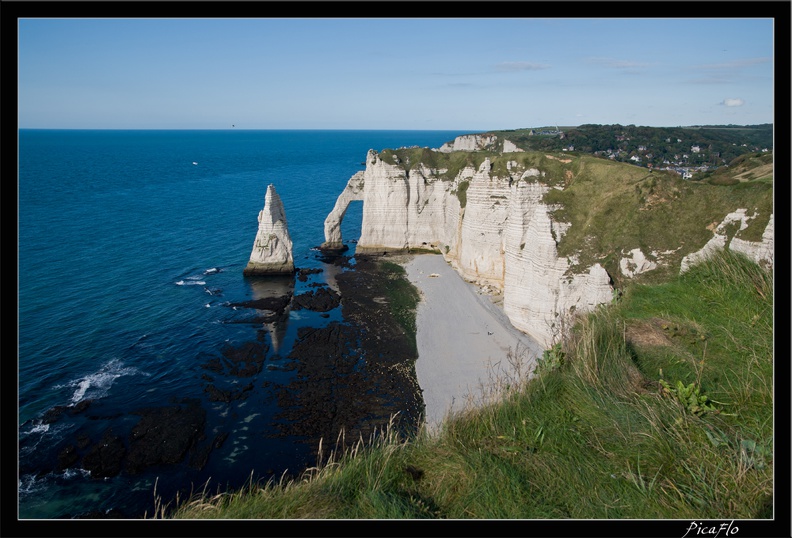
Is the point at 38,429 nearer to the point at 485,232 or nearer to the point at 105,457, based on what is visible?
the point at 105,457

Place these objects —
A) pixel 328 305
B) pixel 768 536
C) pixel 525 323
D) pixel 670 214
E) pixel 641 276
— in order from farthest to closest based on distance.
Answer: pixel 328 305 → pixel 525 323 → pixel 670 214 → pixel 641 276 → pixel 768 536

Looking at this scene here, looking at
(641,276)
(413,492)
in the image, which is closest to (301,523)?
(413,492)

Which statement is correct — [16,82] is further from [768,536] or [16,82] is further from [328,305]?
[328,305]

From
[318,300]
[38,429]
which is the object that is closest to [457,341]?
[318,300]

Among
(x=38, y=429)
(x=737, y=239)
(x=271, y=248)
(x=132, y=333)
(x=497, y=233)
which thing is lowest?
(x=38, y=429)

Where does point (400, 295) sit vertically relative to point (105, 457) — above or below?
above

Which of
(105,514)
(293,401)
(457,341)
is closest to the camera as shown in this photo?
(105,514)

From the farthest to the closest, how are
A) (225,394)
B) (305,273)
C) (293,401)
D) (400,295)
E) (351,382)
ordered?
(305,273)
(400,295)
(351,382)
(225,394)
(293,401)

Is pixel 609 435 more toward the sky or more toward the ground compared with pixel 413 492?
more toward the sky
